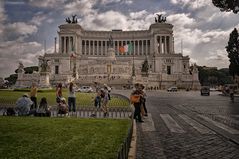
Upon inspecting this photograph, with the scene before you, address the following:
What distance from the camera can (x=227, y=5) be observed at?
29.8m

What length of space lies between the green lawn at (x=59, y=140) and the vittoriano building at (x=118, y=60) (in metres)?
59.3

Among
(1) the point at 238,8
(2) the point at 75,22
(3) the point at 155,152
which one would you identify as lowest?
(3) the point at 155,152

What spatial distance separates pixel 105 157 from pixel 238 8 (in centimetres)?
2529

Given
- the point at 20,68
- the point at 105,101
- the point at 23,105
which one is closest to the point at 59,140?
the point at 23,105

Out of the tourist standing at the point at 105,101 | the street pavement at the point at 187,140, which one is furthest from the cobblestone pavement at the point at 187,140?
the tourist standing at the point at 105,101

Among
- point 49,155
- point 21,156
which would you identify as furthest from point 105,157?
point 21,156

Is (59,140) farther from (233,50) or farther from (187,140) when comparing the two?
(233,50)

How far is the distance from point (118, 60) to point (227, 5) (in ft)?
307

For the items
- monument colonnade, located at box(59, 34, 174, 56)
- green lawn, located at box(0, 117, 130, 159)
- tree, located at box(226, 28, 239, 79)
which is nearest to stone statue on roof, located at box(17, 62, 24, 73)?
monument colonnade, located at box(59, 34, 174, 56)

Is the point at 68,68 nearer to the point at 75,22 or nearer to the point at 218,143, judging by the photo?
the point at 75,22

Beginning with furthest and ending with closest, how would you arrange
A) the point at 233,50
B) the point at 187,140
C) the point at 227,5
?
the point at 233,50
the point at 227,5
the point at 187,140

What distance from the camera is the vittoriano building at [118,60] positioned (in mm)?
91100

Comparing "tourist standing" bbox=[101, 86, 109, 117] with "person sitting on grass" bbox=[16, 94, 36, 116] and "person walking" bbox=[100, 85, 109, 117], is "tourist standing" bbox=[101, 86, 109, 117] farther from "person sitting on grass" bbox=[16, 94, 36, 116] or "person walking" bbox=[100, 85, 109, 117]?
"person sitting on grass" bbox=[16, 94, 36, 116]

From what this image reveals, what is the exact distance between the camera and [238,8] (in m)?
29.0
